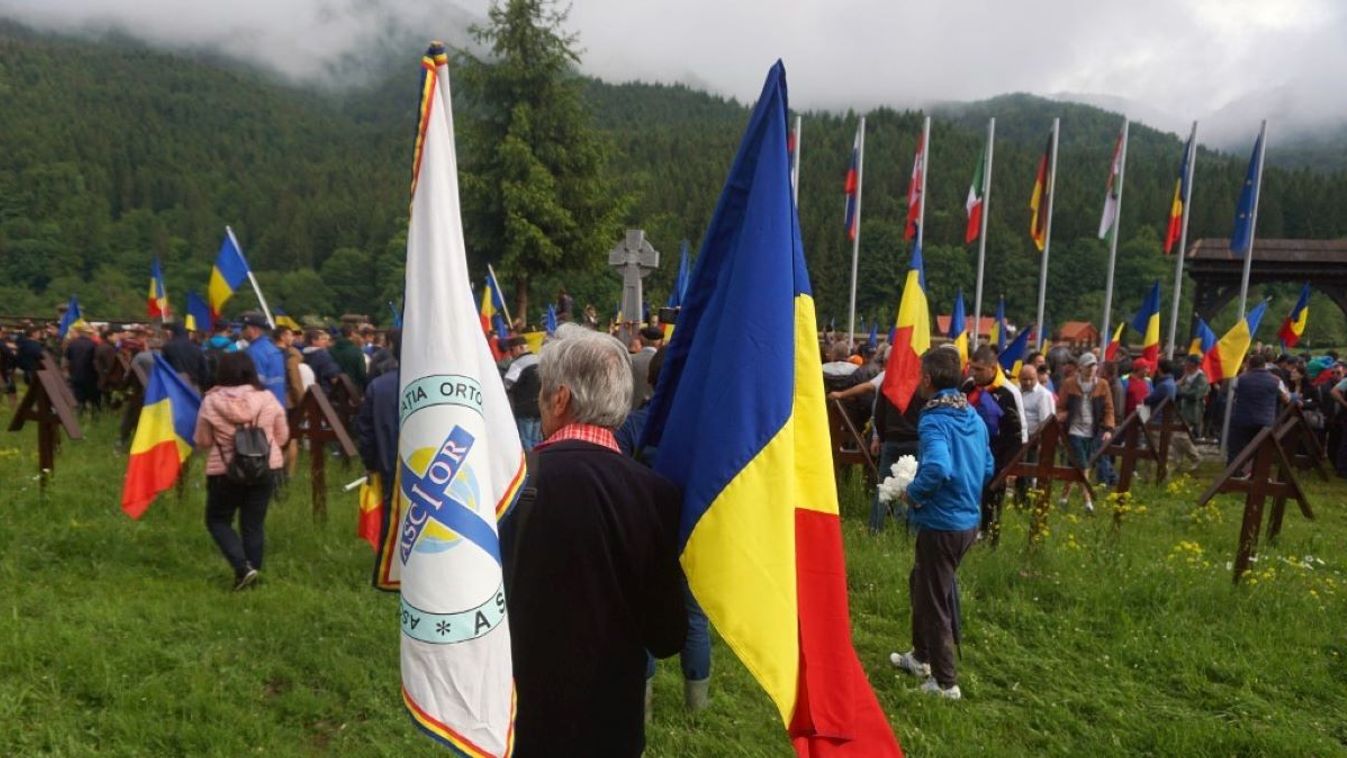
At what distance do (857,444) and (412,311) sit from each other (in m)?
6.66

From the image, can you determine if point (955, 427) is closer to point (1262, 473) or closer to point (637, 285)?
point (1262, 473)

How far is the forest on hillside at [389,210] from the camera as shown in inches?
2879

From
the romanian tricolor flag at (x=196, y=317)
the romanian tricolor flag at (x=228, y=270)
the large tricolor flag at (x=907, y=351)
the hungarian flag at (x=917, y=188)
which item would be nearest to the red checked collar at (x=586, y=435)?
the large tricolor flag at (x=907, y=351)

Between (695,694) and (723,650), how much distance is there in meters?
0.90

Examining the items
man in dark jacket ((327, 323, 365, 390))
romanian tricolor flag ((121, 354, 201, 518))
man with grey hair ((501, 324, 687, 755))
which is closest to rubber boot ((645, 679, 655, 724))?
man with grey hair ((501, 324, 687, 755))

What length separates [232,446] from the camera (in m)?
5.61

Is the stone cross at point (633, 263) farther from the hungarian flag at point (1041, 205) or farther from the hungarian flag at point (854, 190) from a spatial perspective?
the hungarian flag at point (1041, 205)

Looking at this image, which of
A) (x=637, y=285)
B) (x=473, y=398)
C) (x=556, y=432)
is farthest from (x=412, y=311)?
(x=637, y=285)

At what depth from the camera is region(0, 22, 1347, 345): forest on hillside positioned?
73125 millimetres

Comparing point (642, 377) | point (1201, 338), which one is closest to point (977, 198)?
point (1201, 338)

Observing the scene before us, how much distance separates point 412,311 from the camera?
2.49 meters

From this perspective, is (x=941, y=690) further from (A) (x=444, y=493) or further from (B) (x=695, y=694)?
(A) (x=444, y=493)

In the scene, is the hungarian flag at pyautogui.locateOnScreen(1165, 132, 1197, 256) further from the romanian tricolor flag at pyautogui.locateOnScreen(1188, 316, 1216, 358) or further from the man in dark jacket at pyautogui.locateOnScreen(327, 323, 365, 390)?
the man in dark jacket at pyautogui.locateOnScreen(327, 323, 365, 390)

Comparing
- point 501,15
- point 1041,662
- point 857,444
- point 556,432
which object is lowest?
point 1041,662
